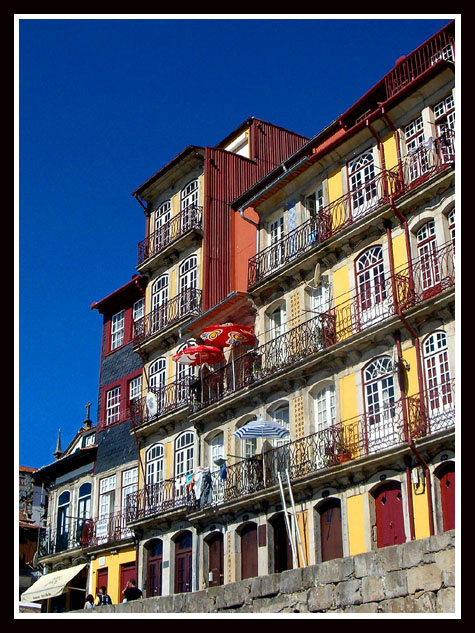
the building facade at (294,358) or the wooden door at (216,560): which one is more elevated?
the building facade at (294,358)

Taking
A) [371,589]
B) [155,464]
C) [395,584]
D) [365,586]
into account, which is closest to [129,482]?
[155,464]

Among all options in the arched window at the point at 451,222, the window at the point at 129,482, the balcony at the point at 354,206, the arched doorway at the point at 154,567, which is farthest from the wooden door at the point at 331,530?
the window at the point at 129,482

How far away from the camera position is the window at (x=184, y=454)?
3002 cm

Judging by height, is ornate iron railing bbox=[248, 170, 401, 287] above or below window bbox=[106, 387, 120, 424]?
above

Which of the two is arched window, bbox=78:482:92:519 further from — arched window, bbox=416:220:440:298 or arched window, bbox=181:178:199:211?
arched window, bbox=416:220:440:298

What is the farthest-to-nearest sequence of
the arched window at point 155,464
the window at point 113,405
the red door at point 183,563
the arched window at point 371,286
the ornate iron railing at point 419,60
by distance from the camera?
1. the window at point 113,405
2. the arched window at point 155,464
3. the red door at point 183,563
4. the ornate iron railing at point 419,60
5. the arched window at point 371,286

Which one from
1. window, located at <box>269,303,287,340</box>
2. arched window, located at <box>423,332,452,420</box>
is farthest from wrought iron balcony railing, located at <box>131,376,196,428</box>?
arched window, located at <box>423,332,452,420</box>

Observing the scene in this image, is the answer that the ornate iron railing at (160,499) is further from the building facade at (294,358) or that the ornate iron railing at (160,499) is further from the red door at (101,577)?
the red door at (101,577)

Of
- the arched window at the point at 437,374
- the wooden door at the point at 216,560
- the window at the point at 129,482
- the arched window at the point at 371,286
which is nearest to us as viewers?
the arched window at the point at 437,374

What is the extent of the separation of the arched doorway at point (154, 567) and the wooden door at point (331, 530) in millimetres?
8212

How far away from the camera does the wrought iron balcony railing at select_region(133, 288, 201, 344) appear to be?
31781 mm

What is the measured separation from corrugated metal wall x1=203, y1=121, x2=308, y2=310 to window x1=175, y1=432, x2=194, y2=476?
14.1ft

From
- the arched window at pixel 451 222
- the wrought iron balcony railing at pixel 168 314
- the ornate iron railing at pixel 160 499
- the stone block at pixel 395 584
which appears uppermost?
the wrought iron balcony railing at pixel 168 314

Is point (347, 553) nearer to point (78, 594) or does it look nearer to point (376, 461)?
point (376, 461)
